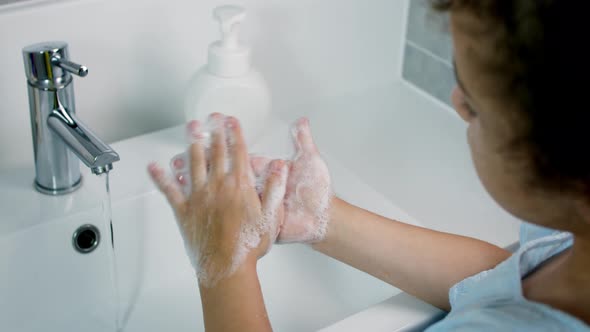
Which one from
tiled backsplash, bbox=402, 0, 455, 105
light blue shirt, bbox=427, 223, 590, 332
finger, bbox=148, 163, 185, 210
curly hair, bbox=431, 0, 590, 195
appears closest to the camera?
curly hair, bbox=431, 0, 590, 195

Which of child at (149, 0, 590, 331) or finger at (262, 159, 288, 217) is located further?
finger at (262, 159, 288, 217)

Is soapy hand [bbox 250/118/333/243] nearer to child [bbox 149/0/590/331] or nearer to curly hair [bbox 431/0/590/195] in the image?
child [bbox 149/0/590/331]

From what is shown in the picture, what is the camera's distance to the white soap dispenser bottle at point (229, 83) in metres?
0.90

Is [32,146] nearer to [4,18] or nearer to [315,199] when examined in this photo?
[4,18]

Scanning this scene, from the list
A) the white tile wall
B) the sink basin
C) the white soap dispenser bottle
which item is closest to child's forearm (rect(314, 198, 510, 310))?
the sink basin

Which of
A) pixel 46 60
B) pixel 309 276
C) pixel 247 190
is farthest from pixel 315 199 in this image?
pixel 46 60

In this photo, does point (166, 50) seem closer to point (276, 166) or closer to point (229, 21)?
point (229, 21)

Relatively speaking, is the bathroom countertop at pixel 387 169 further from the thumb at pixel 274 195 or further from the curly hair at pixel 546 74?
the curly hair at pixel 546 74

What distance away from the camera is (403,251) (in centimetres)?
77

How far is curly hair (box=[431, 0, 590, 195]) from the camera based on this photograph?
1.42 ft

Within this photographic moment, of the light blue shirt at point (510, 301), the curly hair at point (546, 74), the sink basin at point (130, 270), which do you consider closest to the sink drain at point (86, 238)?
the sink basin at point (130, 270)

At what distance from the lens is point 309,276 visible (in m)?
0.93

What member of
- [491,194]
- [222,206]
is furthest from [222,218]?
[491,194]

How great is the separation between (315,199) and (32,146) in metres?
0.38
